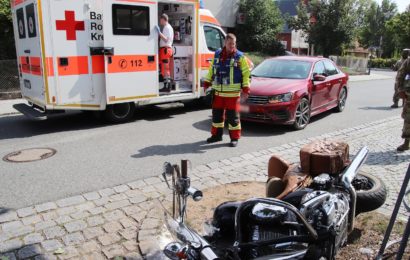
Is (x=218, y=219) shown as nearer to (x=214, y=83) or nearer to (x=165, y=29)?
(x=214, y=83)

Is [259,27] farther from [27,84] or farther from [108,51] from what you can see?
[27,84]

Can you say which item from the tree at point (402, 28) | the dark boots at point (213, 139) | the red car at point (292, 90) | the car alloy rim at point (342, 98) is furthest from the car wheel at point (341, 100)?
the tree at point (402, 28)

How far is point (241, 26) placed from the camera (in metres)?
28.0

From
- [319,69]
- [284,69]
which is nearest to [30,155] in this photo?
[284,69]

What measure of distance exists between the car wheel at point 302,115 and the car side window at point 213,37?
3517 mm

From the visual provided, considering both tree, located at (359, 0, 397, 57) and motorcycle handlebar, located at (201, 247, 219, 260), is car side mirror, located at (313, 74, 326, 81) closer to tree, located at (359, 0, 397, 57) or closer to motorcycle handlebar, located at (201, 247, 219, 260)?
motorcycle handlebar, located at (201, 247, 219, 260)

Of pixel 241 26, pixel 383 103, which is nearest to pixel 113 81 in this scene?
pixel 383 103

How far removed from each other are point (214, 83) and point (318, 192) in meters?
4.59

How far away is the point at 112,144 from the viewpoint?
7527 millimetres

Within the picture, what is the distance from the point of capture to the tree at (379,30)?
231ft

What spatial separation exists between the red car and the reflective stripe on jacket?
1.03 metres

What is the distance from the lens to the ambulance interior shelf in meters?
10.7

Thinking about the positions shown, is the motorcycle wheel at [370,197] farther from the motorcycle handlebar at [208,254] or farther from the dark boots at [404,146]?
the dark boots at [404,146]

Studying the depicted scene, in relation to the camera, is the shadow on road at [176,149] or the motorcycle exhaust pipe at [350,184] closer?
the motorcycle exhaust pipe at [350,184]
